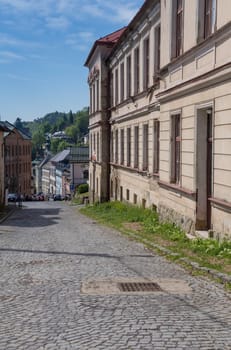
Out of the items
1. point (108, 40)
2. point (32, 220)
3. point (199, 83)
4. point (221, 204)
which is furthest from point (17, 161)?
point (221, 204)

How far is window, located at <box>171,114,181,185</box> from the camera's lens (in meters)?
14.7

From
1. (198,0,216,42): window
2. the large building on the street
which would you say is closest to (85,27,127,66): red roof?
the large building on the street

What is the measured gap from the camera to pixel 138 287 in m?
7.84

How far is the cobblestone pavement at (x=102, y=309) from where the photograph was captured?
17.4 feet

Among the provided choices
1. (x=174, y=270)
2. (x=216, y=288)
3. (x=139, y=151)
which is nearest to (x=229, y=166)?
(x=174, y=270)

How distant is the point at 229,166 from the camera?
1009cm

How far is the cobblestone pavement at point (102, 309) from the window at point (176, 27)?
6.53m

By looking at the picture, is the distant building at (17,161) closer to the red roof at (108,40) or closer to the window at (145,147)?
the red roof at (108,40)

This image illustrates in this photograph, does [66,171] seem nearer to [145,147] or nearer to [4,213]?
[4,213]

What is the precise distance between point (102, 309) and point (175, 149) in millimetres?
9022

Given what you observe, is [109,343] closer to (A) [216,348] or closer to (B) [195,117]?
(A) [216,348]

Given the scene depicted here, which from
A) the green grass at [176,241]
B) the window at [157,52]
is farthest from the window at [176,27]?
the green grass at [176,241]

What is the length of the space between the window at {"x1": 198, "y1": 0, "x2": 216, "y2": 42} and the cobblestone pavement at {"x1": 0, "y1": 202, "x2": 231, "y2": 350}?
5294 millimetres

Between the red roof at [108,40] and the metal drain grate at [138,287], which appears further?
the red roof at [108,40]
